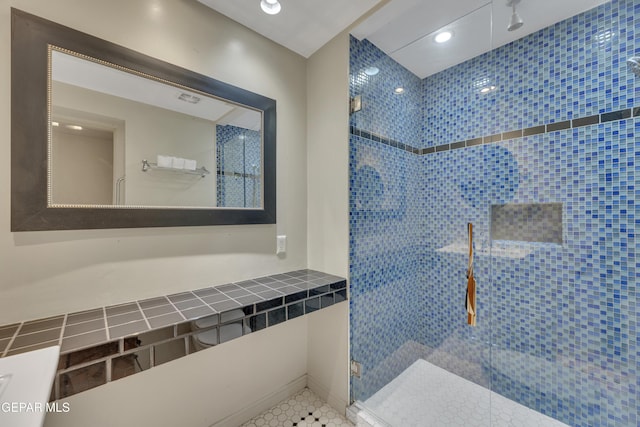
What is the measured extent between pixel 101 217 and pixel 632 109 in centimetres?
276

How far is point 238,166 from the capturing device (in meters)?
1.52

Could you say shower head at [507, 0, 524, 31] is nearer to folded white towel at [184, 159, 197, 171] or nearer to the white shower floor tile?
folded white towel at [184, 159, 197, 171]

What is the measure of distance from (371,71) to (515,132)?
3.66ft

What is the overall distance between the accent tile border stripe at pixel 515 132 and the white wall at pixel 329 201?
209 mm

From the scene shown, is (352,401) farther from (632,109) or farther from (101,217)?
(632,109)

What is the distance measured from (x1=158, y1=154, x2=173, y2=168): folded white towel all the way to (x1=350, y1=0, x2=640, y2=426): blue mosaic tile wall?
40.2 inches

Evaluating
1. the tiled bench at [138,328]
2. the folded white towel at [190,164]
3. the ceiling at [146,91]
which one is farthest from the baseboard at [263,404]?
the ceiling at [146,91]

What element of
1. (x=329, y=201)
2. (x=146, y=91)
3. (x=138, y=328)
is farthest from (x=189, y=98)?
(x=138, y=328)

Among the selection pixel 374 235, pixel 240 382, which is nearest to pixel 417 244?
pixel 374 235

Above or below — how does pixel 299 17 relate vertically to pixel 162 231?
above

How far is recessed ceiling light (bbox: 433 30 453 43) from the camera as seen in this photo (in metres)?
1.70

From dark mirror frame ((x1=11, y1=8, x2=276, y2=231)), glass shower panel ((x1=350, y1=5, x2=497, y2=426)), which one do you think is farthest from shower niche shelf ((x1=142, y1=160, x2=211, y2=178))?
glass shower panel ((x1=350, y1=5, x2=497, y2=426))

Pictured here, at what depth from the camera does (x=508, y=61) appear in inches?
70.3

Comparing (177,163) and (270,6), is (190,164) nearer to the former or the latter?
(177,163)
